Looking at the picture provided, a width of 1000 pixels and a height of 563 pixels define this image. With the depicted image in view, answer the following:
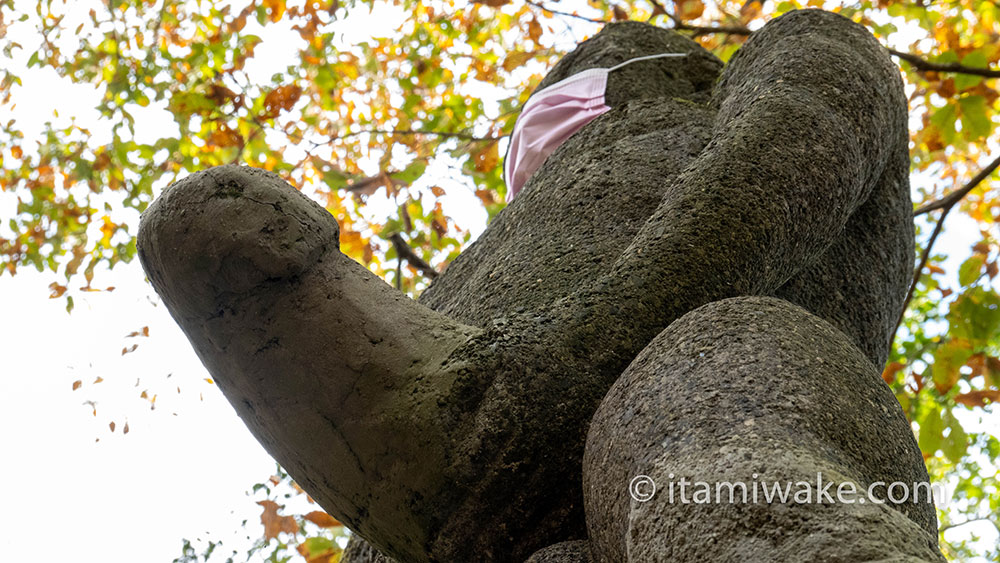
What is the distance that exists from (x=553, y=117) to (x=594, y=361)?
1.28 meters

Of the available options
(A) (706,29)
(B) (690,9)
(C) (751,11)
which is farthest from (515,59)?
(C) (751,11)

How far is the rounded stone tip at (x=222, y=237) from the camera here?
156 centimetres

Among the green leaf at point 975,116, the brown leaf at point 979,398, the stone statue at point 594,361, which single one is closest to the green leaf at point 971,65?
the green leaf at point 975,116

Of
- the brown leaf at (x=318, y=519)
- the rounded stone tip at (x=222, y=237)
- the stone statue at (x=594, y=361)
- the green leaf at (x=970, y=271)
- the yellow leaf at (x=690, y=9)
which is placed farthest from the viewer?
the yellow leaf at (x=690, y=9)

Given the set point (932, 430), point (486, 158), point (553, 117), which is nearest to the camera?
point (553, 117)

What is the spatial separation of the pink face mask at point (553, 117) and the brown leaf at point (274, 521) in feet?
5.72

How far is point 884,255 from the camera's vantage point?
228cm

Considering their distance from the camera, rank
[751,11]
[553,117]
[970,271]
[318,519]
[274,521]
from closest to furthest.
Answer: [553,117]
[318,519]
[274,521]
[970,271]
[751,11]

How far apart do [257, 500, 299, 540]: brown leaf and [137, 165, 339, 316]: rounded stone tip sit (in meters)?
2.13

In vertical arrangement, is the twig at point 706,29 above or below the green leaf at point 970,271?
above

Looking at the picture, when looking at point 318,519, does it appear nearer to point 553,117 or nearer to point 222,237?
point 553,117

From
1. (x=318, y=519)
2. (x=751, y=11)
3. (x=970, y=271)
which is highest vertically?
(x=751, y=11)

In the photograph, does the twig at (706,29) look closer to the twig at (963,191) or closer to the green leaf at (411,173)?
the twig at (963,191)

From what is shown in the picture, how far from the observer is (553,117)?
8.94ft
